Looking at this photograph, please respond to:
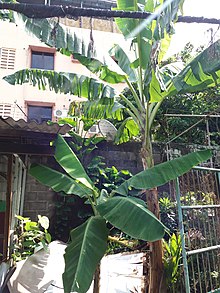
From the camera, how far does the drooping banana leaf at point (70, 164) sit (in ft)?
8.56

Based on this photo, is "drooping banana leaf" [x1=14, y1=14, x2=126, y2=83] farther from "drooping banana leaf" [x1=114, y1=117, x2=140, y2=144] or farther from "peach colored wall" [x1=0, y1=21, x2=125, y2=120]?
"peach colored wall" [x1=0, y1=21, x2=125, y2=120]

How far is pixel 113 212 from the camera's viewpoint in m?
2.16

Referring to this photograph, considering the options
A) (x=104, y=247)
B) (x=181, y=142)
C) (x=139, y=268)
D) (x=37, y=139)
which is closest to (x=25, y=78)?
(x=37, y=139)

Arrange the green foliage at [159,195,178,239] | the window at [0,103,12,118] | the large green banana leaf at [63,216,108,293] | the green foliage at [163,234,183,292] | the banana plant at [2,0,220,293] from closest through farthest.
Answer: the large green banana leaf at [63,216,108,293], the banana plant at [2,0,220,293], the green foliage at [163,234,183,292], the green foliage at [159,195,178,239], the window at [0,103,12,118]

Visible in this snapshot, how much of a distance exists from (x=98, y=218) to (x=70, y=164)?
0.69 m

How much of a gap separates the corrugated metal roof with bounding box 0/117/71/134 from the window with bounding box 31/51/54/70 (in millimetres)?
7428

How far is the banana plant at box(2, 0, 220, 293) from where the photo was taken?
263 cm

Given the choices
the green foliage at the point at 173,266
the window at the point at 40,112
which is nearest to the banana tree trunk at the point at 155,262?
the green foliage at the point at 173,266

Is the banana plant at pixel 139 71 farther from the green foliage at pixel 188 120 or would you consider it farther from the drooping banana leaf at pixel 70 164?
the green foliage at pixel 188 120

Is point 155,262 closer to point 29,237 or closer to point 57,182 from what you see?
point 57,182

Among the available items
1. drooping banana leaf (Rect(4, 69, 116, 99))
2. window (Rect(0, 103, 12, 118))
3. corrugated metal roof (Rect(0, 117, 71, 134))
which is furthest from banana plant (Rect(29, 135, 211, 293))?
window (Rect(0, 103, 12, 118))

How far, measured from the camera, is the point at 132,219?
2.08 m

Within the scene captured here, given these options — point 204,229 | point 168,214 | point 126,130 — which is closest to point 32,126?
point 126,130

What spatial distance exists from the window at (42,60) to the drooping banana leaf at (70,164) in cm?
761
